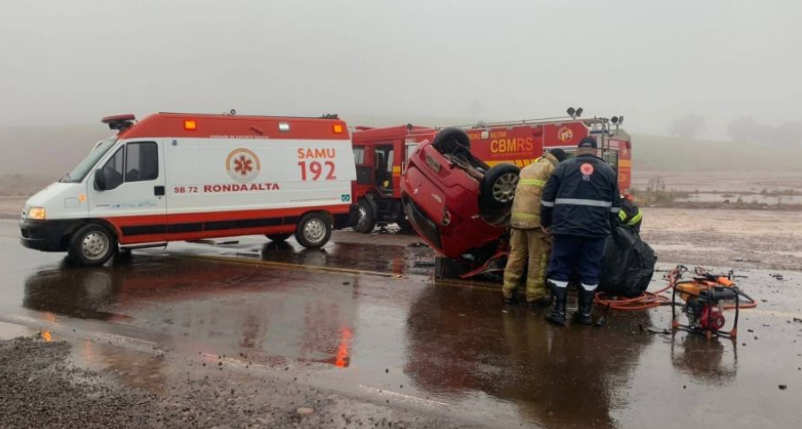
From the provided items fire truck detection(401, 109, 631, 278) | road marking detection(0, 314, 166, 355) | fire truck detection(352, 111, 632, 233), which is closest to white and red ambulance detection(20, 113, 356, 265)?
fire truck detection(352, 111, 632, 233)

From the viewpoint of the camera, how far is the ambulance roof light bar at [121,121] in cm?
953

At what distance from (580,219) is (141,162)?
7370mm

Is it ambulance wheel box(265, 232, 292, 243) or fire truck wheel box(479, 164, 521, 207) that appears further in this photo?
ambulance wheel box(265, 232, 292, 243)

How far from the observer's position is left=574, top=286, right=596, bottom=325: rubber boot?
18.1 feet

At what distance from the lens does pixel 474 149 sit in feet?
48.8

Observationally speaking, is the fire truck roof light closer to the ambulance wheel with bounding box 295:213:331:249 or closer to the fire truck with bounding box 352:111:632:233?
the ambulance wheel with bounding box 295:213:331:249

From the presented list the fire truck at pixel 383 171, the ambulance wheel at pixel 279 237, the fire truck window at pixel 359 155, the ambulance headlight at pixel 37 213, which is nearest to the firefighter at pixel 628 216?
the ambulance wheel at pixel 279 237

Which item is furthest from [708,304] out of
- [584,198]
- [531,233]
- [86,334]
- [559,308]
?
[86,334]

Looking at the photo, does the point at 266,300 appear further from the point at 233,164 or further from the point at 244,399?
the point at 233,164

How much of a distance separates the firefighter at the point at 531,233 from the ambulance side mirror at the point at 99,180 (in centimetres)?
670

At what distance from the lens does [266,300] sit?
6.71 metres

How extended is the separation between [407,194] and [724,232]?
10073mm

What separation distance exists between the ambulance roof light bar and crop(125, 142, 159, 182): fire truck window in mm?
580

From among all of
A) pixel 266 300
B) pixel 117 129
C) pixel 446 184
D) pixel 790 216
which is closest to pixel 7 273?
pixel 117 129
